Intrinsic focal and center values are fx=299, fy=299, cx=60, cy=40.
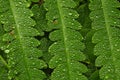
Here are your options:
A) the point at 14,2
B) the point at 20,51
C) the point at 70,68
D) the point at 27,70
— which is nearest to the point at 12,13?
the point at 14,2

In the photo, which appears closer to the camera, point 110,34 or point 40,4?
point 110,34

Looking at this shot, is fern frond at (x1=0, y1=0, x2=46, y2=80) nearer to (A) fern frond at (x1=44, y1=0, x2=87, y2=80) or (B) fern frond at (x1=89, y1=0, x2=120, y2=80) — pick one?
(A) fern frond at (x1=44, y1=0, x2=87, y2=80)

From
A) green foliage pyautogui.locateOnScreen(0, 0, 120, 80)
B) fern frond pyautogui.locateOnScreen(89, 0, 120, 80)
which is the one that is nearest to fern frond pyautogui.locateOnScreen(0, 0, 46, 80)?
green foliage pyautogui.locateOnScreen(0, 0, 120, 80)

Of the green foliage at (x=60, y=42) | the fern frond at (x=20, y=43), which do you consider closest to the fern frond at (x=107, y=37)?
the green foliage at (x=60, y=42)

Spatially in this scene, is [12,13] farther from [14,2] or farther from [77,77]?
[77,77]

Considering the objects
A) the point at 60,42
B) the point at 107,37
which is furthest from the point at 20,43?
the point at 107,37

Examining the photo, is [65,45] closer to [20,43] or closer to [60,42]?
[60,42]
